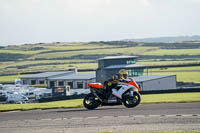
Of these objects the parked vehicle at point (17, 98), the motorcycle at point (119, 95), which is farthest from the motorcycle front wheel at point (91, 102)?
the parked vehicle at point (17, 98)

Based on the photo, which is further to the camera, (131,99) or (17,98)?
(17,98)

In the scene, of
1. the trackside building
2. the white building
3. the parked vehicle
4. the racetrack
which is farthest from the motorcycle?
the white building

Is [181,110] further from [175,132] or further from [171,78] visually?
[171,78]

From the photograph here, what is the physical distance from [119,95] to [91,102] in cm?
164

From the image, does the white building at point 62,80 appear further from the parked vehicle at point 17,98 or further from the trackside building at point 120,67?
the parked vehicle at point 17,98

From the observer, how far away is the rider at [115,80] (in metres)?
20.4

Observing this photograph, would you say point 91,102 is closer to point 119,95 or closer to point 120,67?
point 119,95

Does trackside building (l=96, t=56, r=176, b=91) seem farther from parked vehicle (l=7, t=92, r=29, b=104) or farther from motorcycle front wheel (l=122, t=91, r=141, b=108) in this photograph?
motorcycle front wheel (l=122, t=91, r=141, b=108)

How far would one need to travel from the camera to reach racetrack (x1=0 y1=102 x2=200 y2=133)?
1538 centimetres

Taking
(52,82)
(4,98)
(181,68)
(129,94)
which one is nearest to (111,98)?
(129,94)

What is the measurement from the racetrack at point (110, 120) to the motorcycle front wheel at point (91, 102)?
0.78 m

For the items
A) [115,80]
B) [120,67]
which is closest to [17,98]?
[120,67]

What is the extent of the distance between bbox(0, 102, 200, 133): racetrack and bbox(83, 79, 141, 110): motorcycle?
1.34 ft

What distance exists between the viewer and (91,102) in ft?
69.2
